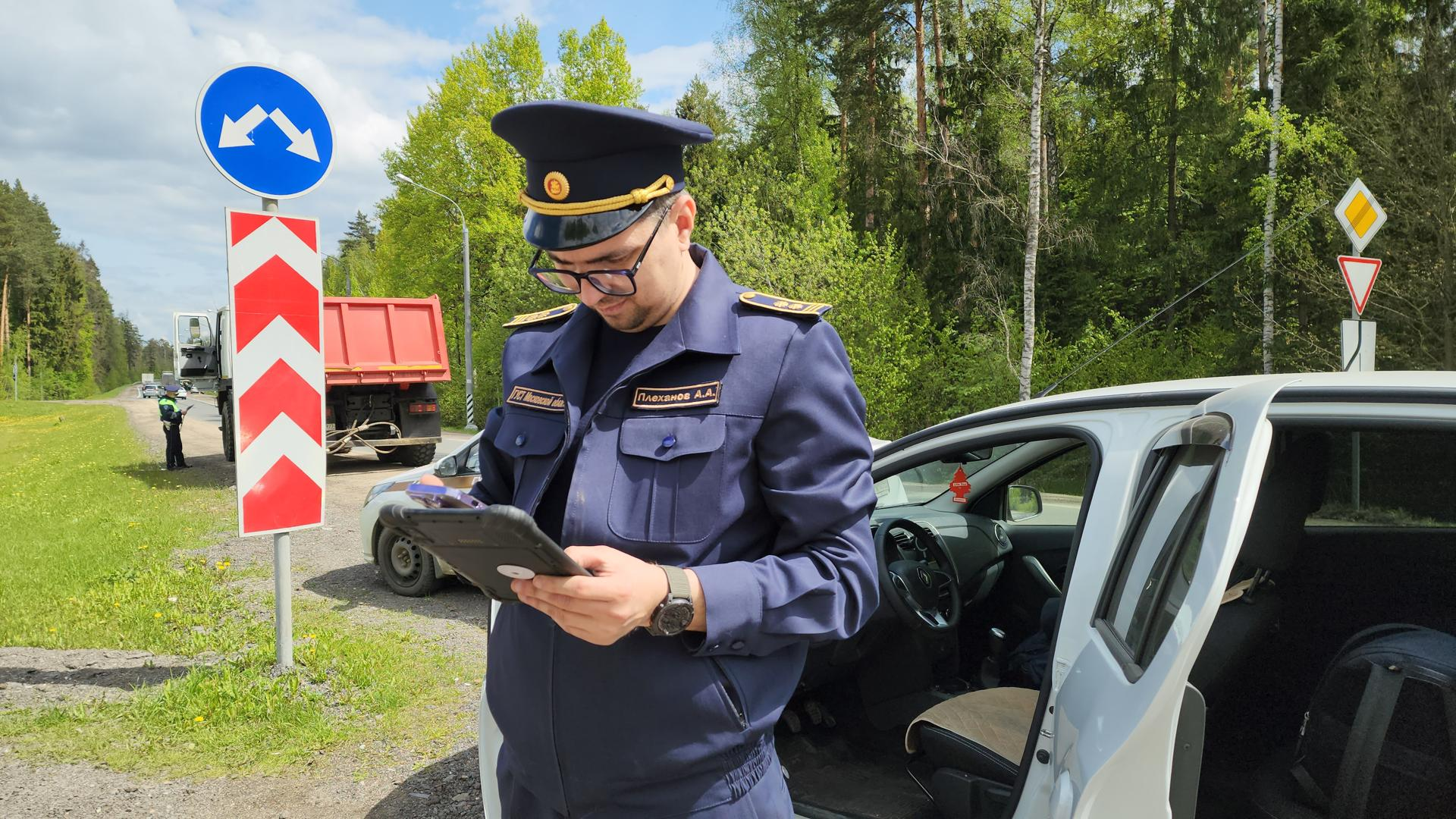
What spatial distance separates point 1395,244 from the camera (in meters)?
13.5

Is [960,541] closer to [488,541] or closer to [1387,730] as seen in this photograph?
[1387,730]

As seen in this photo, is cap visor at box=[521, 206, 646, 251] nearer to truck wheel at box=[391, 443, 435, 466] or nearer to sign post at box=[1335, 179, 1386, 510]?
sign post at box=[1335, 179, 1386, 510]

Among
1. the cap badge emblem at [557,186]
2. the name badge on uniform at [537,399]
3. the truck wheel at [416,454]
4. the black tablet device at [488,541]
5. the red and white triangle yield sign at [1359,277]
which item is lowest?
the truck wheel at [416,454]

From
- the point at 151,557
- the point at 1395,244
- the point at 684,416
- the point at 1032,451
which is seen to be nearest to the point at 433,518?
the point at 684,416

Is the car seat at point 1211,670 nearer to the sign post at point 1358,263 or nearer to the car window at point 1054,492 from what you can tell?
the car window at point 1054,492

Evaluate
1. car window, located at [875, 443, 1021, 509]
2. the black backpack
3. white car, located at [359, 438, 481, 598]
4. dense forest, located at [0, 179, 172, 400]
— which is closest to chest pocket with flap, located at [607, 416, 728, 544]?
the black backpack

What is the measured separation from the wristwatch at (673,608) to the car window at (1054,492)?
5.11 feet

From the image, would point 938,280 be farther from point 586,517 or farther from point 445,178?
point 586,517

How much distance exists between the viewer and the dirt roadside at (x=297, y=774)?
346cm

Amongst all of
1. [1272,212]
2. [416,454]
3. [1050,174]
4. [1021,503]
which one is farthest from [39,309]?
[1021,503]

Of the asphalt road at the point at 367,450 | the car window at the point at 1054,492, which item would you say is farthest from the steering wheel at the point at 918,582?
the asphalt road at the point at 367,450

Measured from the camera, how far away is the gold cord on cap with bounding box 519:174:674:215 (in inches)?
56.3

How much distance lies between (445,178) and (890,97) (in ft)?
47.0

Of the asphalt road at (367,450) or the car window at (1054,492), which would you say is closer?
the car window at (1054,492)
